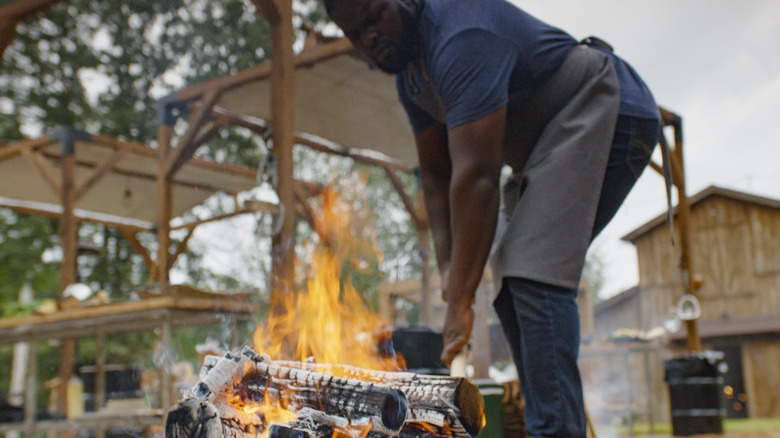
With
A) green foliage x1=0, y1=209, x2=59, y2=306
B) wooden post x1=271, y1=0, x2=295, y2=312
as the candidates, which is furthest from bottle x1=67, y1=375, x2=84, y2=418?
green foliage x1=0, y1=209, x2=59, y2=306

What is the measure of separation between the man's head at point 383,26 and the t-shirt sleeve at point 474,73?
0.19 meters

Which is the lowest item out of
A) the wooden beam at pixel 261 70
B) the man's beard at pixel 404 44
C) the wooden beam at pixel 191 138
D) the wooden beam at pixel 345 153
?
the man's beard at pixel 404 44

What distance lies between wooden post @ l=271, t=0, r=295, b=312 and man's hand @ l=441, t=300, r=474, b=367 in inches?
93.5

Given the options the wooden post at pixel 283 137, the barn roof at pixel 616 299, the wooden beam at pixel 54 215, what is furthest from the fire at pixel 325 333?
the barn roof at pixel 616 299

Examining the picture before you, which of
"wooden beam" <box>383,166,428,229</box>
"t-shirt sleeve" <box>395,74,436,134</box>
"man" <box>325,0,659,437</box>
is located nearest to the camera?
"man" <box>325,0,659,437</box>

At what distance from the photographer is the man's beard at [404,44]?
1.76m

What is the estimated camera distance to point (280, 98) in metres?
4.32

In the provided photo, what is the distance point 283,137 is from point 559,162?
288cm

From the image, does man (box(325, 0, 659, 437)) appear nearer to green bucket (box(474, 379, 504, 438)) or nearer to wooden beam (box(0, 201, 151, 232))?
green bucket (box(474, 379, 504, 438))

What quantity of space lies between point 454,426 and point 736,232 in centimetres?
1871

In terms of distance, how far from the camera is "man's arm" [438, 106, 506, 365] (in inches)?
61.7

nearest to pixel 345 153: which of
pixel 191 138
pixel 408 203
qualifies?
pixel 408 203

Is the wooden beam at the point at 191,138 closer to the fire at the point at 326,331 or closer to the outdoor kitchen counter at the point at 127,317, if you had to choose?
the outdoor kitchen counter at the point at 127,317

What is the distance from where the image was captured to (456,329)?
163 cm
